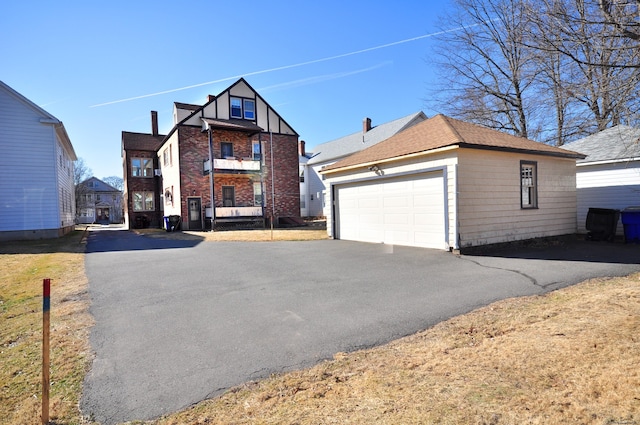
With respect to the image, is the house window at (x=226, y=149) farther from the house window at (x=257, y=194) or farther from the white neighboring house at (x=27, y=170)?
the white neighboring house at (x=27, y=170)

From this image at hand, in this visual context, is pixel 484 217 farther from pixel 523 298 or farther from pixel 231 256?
pixel 231 256

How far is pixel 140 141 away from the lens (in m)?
30.7

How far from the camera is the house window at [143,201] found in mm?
29438

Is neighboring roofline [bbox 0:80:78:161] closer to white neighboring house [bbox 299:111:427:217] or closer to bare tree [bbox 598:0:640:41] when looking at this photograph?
white neighboring house [bbox 299:111:427:217]

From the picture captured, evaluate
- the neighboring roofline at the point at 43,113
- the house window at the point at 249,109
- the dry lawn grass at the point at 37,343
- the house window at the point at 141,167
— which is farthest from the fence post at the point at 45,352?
the house window at the point at 141,167

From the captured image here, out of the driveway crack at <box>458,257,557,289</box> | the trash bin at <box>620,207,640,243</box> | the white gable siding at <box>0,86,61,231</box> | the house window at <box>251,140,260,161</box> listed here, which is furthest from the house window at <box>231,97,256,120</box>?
the trash bin at <box>620,207,640,243</box>

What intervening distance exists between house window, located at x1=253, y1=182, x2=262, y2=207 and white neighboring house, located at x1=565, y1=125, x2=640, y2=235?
18.7 m

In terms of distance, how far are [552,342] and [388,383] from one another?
1.95 m

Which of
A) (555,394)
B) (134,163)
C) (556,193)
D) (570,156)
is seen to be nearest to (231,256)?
(555,394)

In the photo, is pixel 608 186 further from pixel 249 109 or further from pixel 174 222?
pixel 174 222

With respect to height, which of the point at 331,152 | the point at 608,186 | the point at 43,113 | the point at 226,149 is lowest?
the point at 608,186

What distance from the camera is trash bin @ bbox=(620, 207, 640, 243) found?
11641mm

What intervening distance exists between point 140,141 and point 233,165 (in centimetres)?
1211

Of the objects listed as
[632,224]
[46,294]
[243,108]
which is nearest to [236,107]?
[243,108]
